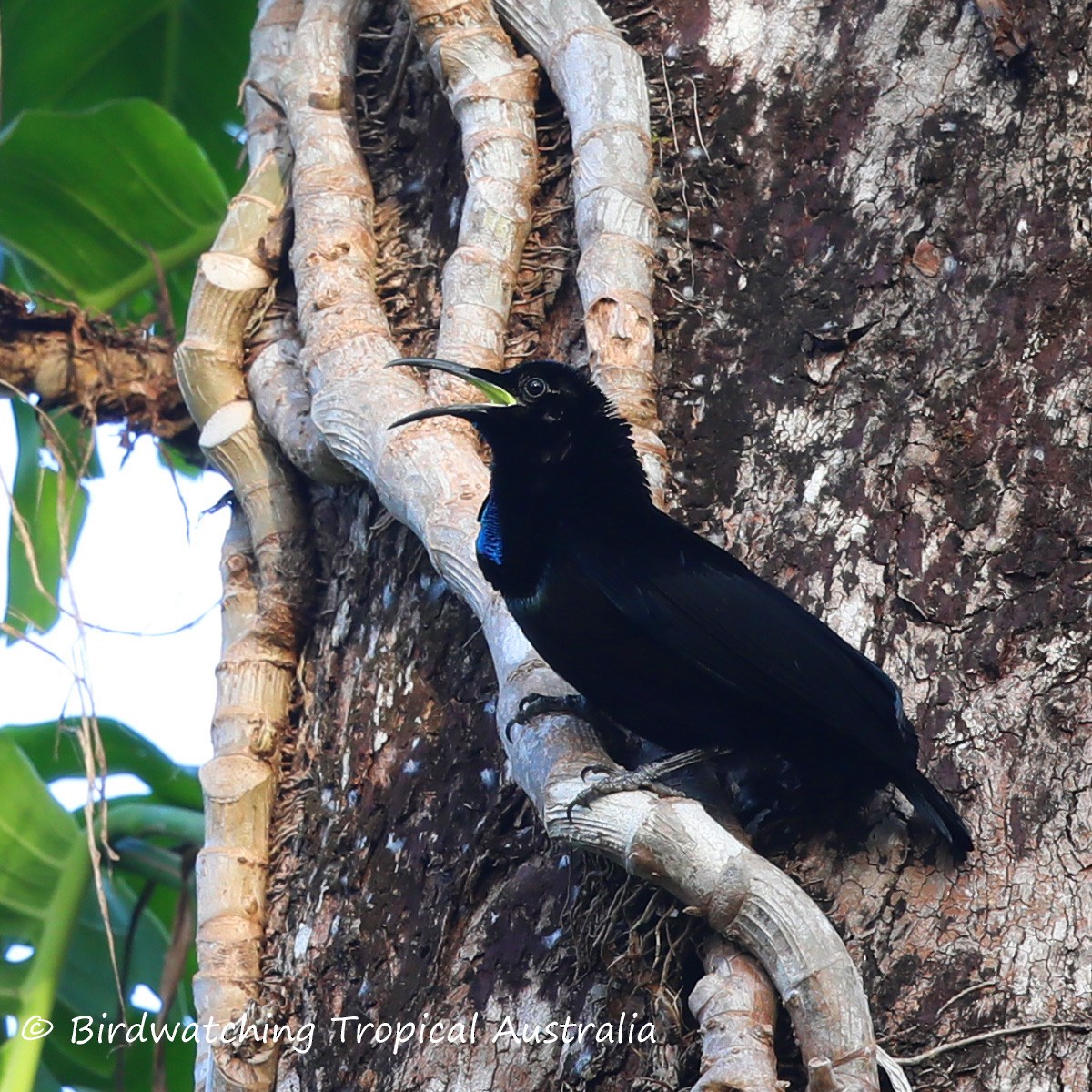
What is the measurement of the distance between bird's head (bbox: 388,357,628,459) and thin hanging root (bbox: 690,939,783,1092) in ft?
3.26

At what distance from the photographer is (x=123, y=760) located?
17.1 feet

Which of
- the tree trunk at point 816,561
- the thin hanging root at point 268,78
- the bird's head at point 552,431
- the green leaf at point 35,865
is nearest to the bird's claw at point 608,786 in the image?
the tree trunk at point 816,561

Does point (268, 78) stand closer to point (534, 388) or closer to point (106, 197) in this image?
point (106, 197)

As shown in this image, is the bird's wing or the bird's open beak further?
the bird's open beak

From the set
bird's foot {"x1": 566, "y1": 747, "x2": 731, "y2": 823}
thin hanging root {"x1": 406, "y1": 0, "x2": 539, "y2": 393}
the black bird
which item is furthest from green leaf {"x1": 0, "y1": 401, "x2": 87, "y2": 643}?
bird's foot {"x1": 566, "y1": 747, "x2": 731, "y2": 823}

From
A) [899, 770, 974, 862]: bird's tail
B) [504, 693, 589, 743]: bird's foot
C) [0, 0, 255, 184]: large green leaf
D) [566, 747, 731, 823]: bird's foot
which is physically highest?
[0, 0, 255, 184]: large green leaf

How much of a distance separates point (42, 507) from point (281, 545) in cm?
203

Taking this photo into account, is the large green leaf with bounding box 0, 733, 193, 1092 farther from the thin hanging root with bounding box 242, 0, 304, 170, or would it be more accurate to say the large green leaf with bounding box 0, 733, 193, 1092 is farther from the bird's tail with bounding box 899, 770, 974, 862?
the bird's tail with bounding box 899, 770, 974, 862

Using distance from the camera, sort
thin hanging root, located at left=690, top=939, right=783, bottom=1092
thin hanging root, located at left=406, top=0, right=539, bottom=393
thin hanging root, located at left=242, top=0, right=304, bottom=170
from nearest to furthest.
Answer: thin hanging root, located at left=690, top=939, right=783, bottom=1092 → thin hanging root, located at left=406, top=0, right=539, bottom=393 → thin hanging root, located at left=242, top=0, right=304, bottom=170

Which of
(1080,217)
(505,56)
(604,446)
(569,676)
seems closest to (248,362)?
(505,56)

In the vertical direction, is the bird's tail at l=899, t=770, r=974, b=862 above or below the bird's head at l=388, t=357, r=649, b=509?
below

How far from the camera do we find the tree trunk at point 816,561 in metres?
2.27

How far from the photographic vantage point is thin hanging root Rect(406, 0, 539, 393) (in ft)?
10.3

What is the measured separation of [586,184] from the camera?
3.16 metres
